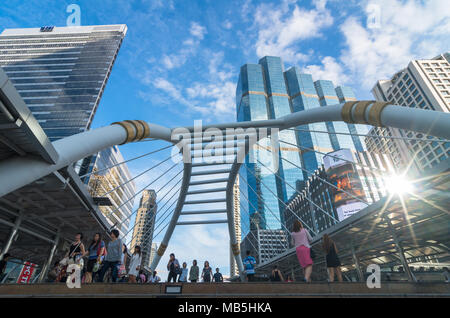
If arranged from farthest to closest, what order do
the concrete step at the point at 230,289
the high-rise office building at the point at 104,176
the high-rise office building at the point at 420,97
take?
the high-rise office building at the point at 104,176, the high-rise office building at the point at 420,97, the concrete step at the point at 230,289

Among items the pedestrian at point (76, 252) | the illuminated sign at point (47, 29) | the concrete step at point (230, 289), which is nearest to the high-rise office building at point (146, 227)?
the pedestrian at point (76, 252)

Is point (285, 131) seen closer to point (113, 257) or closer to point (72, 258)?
point (113, 257)

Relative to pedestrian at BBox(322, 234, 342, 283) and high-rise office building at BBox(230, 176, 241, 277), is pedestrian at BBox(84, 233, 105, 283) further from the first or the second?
high-rise office building at BBox(230, 176, 241, 277)

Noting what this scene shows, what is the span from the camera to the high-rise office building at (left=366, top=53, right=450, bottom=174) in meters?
→ 51.8

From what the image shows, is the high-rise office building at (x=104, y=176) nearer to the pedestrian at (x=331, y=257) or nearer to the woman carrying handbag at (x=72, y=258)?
the woman carrying handbag at (x=72, y=258)

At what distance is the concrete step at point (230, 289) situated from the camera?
3154 mm

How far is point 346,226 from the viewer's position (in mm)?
8969

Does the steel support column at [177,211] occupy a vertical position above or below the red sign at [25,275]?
above

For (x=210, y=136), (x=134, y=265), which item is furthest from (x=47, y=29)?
(x=134, y=265)

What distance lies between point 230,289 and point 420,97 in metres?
72.1

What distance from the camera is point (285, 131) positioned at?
124m

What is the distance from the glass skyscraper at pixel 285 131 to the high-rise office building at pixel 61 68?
67.1 m

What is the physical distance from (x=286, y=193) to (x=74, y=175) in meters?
110
